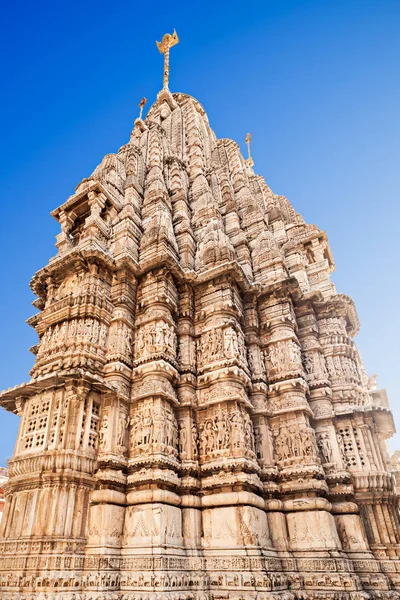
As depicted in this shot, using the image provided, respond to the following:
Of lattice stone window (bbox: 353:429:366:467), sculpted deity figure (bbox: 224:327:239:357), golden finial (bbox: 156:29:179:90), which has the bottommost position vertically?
lattice stone window (bbox: 353:429:366:467)

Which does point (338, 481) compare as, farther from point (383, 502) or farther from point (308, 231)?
point (308, 231)

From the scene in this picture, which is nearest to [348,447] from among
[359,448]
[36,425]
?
[359,448]

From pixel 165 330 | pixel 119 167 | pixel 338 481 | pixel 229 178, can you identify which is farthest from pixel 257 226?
pixel 338 481

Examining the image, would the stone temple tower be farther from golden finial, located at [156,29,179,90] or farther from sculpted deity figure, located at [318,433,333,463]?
golden finial, located at [156,29,179,90]

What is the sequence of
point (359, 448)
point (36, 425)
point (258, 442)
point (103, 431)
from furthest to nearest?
point (359, 448)
point (258, 442)
point (103, 431)
point (36, 425)

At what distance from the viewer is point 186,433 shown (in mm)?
9914

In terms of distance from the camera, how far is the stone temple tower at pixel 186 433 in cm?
766

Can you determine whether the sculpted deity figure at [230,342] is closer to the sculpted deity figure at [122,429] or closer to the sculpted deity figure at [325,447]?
the sculpted deity figure at [122,429]

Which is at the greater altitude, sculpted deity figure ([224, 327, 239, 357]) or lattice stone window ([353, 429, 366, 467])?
→ sculpted deity figure ([224, 327, 239, 357])

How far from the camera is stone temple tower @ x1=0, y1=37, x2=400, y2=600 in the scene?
766 centimetres

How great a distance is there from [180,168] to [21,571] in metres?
17.2

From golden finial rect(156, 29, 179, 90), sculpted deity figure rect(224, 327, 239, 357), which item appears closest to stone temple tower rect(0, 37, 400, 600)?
sculpted deity figure rect(224, 327, 239, 357)

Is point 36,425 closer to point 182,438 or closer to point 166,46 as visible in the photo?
point 182,438

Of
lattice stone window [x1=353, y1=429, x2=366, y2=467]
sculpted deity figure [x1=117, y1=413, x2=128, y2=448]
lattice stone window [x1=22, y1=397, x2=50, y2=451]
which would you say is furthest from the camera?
lattice stone window [x1=353, y1=429, x2=366, y2=467]
